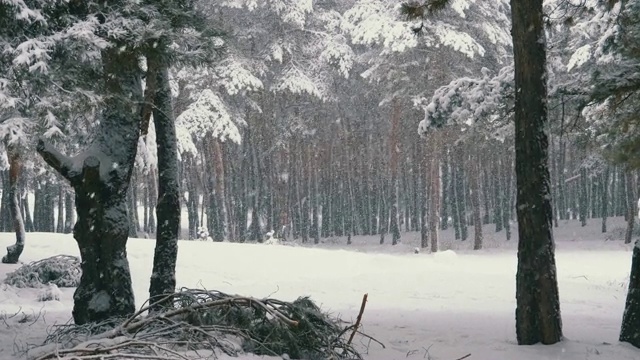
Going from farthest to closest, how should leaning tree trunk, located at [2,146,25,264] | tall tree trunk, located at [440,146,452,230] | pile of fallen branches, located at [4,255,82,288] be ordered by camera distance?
tall tree trunk, located at [440,146,452,230], leaning tree trunk, located at [2,146,25,264], pile of fallen branches, located at [4,255,82,288]

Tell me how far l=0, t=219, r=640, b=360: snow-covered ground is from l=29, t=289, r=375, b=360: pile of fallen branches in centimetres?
91

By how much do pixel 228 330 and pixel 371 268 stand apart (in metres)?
12.9

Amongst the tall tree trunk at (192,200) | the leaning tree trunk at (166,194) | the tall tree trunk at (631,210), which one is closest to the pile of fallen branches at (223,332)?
the leaning tree trunk at (166,194)

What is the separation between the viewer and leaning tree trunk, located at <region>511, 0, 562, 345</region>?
24.6 feet

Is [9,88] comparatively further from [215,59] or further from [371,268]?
[371,268]

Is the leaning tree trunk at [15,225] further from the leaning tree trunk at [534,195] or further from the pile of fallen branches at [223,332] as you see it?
the leaning tree trunk at [534,195]

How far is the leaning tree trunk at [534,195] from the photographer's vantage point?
7.48 meters

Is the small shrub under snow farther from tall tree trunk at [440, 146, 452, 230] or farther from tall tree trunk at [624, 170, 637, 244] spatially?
tall tree trunk at [440, 146, 452, 230]

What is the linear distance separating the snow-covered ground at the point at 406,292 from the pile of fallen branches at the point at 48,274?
0.40 meters

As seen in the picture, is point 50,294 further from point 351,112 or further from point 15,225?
point 351,112

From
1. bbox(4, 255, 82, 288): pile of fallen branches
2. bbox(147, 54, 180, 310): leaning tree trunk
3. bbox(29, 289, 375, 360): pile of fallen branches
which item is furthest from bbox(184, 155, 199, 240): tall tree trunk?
bbox(29, 289, 375, 360): pile of fallen branches

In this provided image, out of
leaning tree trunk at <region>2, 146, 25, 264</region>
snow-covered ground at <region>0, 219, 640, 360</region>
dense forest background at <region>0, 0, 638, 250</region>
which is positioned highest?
dense forest background at <region>0, 0, 638, 250</region>

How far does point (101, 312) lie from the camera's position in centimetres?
747

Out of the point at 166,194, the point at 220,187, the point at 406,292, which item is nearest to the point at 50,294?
the point at 166,194
